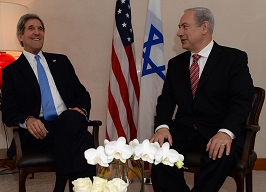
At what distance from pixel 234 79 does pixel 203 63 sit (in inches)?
11.3

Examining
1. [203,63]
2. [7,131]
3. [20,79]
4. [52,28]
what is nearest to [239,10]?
[203,63]

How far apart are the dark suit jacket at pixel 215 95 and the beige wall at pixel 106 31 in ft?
4.34

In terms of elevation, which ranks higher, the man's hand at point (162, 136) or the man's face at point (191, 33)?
the man's face at point (191, 33)

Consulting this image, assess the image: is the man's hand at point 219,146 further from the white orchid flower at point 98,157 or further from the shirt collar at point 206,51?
the white orchid flower at point 98,157

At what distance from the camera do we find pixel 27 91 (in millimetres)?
2582

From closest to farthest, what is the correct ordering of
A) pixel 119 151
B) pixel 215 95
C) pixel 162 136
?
pixel 119 151
pixel 162 136
pixel 215 95

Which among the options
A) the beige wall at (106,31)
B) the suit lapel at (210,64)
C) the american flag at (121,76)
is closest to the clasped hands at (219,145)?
the suit lapel at (210,64)

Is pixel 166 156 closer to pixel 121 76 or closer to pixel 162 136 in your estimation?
pixel 162 136

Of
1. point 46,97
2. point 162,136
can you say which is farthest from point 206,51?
point 46,97

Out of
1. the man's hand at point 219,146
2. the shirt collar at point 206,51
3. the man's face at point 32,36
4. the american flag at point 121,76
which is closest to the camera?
the man's hand at point 219,146

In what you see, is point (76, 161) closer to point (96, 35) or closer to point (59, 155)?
point (59, 155)

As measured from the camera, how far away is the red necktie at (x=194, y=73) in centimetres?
245

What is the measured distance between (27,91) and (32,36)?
451 mm

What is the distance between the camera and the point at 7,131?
3.84m
